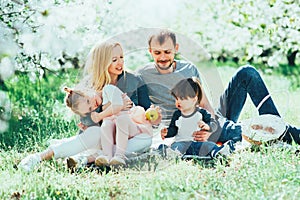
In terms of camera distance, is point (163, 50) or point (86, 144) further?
point (163, 50)

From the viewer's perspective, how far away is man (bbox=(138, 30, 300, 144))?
10.8 ft

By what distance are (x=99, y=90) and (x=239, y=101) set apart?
833mm

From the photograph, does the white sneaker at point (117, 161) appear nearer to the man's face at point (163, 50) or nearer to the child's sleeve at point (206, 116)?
the child's sleeve at point (206, 116)

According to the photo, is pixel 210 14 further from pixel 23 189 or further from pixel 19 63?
pixel 23 189

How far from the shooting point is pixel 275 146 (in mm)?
3170

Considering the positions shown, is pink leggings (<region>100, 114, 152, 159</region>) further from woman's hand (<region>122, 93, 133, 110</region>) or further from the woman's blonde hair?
the woman's blonde hair

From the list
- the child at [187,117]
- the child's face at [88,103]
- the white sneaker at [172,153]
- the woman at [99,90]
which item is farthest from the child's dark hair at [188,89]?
the child's face at [88,103]

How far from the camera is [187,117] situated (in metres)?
3.24

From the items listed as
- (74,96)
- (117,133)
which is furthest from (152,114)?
(74,96)

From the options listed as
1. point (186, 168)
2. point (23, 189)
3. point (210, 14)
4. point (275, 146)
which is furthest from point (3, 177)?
point (210, 14)

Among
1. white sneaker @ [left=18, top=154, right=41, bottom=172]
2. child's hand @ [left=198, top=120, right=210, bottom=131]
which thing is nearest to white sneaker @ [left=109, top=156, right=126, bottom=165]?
white sneaker @ [left=18, top=154, right=41, bottom=172]

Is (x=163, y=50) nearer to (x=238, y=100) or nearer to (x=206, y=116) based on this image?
(x=206, y=116)

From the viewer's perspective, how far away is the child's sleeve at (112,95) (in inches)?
123

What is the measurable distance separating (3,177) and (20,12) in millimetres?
1174
